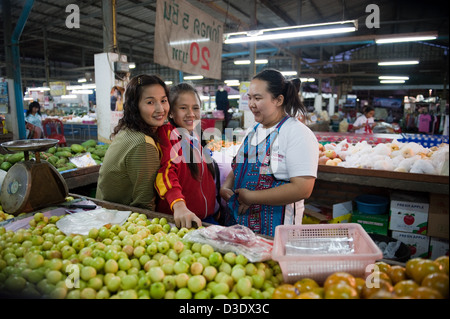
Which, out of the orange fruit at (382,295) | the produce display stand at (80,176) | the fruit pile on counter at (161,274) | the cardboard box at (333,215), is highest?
the orange fruit at (382,295)

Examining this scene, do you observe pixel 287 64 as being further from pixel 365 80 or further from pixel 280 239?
pixel 280 239

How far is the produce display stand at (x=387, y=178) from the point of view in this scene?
11.2 feet

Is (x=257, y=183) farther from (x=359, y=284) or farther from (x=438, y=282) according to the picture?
(x=438, y=282)

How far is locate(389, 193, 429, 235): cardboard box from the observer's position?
363cm

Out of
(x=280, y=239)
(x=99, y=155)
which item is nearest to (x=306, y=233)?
(x=280, y=239)

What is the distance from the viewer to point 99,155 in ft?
17.3

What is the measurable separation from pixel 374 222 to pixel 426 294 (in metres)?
3.24

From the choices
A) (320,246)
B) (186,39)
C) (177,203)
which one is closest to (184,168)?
(177,203)

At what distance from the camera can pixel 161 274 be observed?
1.43 m

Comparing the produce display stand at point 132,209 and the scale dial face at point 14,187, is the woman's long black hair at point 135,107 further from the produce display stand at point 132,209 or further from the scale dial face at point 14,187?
the scale dial face at point 14,187

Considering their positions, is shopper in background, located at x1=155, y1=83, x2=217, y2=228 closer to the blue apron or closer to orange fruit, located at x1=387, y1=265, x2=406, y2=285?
the blue apron

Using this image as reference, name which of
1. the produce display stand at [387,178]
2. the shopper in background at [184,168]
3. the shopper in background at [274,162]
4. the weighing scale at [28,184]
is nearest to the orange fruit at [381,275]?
the shopper in background at [274,162]

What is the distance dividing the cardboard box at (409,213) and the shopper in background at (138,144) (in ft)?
10.1

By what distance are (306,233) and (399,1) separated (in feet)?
46.7
